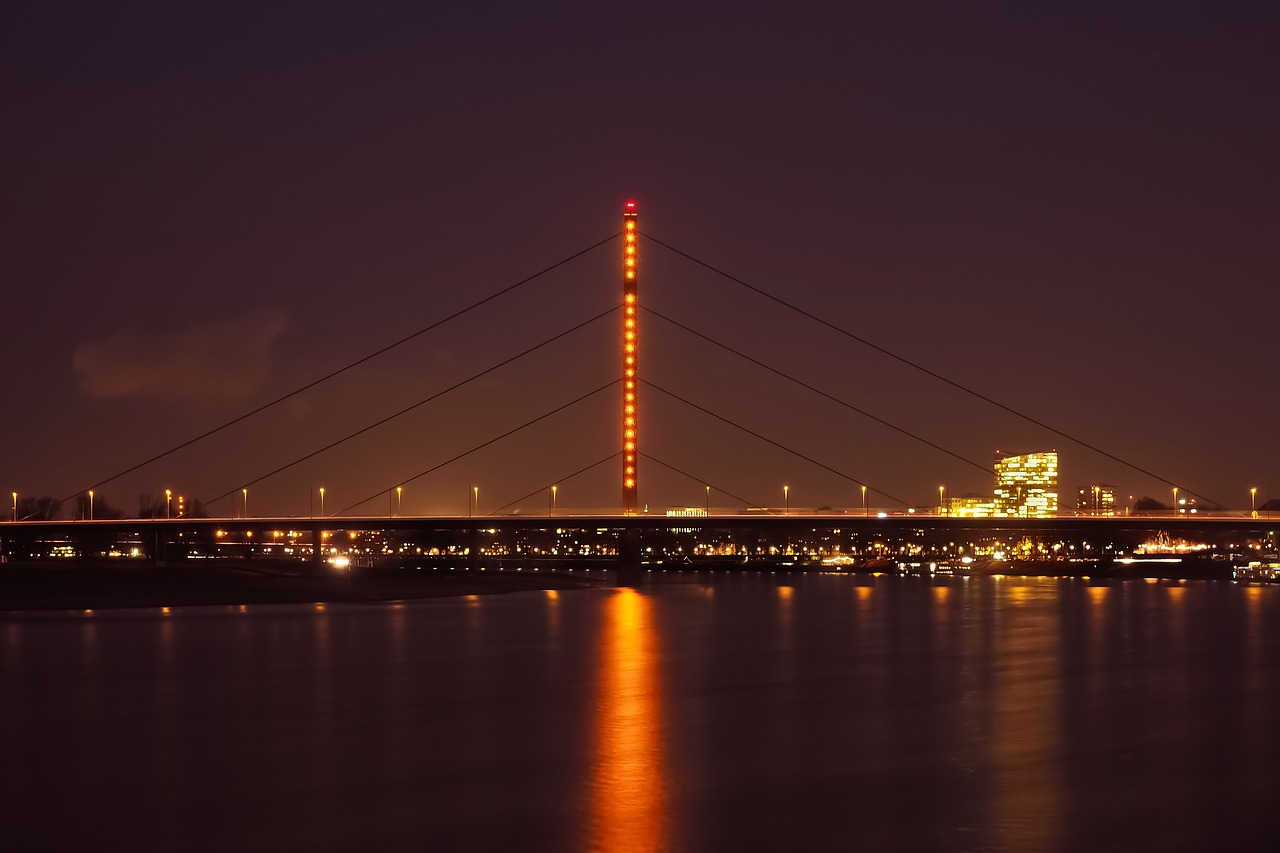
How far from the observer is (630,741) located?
21344 mm

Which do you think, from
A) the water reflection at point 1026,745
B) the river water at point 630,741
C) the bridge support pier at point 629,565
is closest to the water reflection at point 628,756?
the river water at point 630,741

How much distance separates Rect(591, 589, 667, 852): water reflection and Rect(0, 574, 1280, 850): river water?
0.07 meters

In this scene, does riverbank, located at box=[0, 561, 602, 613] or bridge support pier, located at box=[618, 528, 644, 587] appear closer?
riverbank, located at box=[0, 561, 602, 613]

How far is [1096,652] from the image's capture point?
38375 mm

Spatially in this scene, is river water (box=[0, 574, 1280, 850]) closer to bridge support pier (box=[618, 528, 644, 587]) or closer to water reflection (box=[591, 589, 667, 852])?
water reflection (box=[591, 589, 667, 852])

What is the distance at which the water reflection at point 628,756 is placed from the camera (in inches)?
585

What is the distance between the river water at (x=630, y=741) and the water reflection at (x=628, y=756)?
67 millimetres

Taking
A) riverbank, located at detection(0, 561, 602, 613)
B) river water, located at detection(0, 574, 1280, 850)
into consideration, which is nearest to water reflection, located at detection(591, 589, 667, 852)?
river water, located at detection(0, 574, 1280, 850)

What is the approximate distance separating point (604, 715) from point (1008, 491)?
14857 cm

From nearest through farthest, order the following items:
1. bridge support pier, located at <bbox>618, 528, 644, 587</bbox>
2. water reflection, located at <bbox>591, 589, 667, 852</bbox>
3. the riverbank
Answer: water reflection, located at <bbox>591, 589, 667, 852</bbox>
the riverbank
bridge support pier, located at <bbox>618, 528, 644, 587</bbox>

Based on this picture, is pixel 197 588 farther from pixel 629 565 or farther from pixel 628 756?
pixel 628 756

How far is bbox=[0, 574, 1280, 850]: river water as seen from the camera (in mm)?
14945

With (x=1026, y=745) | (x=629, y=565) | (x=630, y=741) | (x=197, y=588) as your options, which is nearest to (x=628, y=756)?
(x=630, y=741)

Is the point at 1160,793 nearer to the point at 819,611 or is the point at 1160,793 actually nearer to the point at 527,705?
the point at 527,705
